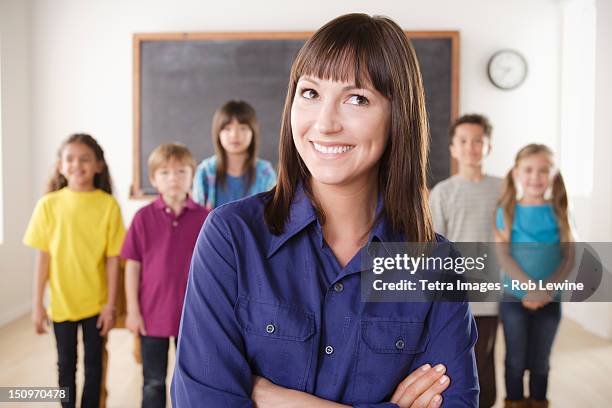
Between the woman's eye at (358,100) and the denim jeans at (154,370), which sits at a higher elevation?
the woman's eye at (358,100)

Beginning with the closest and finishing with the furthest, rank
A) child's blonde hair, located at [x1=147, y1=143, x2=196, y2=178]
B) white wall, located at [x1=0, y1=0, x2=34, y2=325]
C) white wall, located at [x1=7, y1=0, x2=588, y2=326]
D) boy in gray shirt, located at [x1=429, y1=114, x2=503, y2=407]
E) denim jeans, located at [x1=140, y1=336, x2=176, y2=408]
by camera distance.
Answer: denim jeans, located at [x1=140, y1=336, x2=176, y2=408] → child's blonde hair, located at [x1=147, y1=143, x2=196, y2=178] → boy in gray shirt, located at [x1=429, y1=114, x2=503, y2=407] → white wall, located at [x1=0, y1=0, x2=34, y2=325] → white wall, located at [x1=7, y1=0, x2=588, y2=326]

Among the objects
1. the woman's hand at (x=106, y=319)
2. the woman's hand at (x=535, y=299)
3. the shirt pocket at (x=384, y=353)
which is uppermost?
the shirt pocket at (x=384, y=353)

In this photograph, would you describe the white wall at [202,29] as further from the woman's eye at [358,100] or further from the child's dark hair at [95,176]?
the woman's eye at [358,100]

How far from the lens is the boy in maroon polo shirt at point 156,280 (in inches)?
75.9

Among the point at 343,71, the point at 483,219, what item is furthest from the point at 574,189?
the point at 343,71

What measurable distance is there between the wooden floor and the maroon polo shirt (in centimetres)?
63

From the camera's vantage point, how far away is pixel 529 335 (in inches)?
84.4

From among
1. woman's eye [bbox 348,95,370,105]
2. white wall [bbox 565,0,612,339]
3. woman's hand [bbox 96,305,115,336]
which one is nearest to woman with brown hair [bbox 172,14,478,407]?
woman's eye [bbox 348,95,370,105]

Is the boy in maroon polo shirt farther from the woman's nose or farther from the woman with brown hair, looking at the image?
the woman's nose

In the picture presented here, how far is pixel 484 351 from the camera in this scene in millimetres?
2137

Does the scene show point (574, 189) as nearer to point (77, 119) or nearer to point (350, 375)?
point (350, 375)

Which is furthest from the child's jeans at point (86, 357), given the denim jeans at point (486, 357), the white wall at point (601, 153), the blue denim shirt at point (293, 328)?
the white wall at point (601, 153)

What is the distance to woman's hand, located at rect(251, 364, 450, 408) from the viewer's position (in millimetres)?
913

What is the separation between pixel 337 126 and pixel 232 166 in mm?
1575
